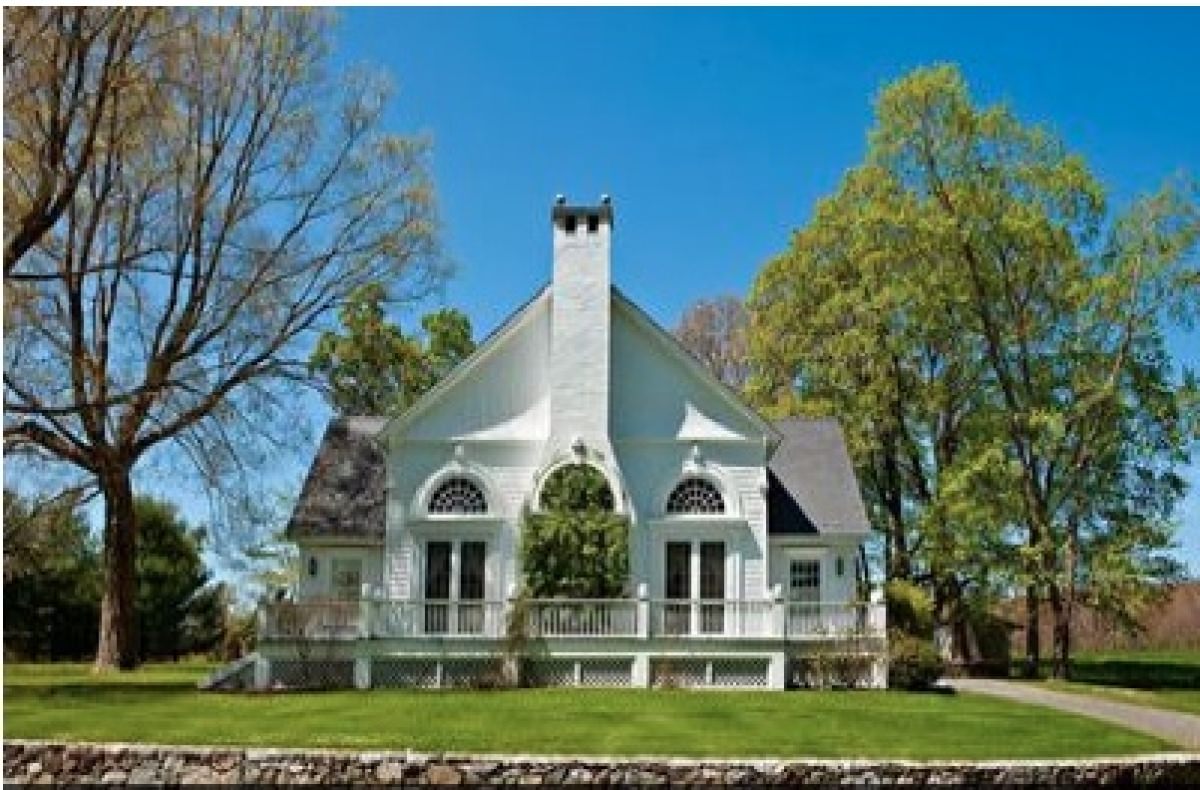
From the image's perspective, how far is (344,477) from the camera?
26.5 meters

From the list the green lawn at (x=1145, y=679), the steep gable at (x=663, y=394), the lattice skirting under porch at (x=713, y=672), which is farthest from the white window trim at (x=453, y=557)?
the green lawn at (x=1145, y=679)

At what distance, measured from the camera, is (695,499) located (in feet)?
80.3

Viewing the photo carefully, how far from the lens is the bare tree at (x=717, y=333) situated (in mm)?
44625

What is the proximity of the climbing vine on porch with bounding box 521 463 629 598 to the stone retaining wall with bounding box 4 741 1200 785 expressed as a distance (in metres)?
9.19

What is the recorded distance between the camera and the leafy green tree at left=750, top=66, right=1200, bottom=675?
103 ft

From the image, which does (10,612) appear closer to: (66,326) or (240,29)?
(66,326)

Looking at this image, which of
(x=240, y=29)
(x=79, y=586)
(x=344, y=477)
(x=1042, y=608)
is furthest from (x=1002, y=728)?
(x=79, y=586)

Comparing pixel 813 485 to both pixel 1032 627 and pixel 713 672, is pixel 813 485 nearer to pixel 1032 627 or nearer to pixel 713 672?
pixel 713 672

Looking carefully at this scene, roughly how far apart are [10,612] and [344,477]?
56.2ft

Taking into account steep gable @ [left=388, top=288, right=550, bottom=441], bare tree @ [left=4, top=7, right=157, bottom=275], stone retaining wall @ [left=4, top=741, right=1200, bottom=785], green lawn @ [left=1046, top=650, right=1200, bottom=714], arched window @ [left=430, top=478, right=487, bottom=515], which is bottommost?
green lawn @ [left=1046, top=650, right=1200, bottom=714]

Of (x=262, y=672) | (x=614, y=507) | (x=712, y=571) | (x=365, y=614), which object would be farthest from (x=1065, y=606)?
(x=262, y=672)

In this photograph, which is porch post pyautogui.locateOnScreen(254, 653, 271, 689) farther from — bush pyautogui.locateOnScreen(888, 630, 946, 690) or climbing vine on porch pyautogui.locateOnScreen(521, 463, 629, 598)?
bush pyautogui.locateOnScreen(888, 630, 946, 690)

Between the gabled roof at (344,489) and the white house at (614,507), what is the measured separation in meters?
0.06

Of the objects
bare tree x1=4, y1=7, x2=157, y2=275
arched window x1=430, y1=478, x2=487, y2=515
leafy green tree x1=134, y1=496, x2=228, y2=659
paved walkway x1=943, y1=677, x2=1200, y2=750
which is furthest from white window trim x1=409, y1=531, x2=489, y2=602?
leafy green tree x1=134, y1=496, x2=228, y2=659
